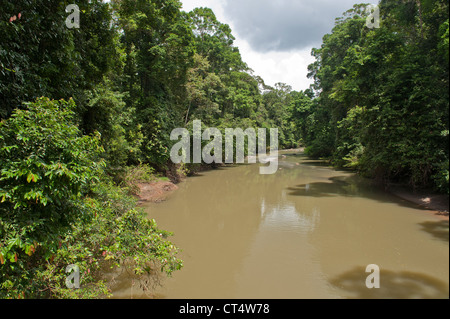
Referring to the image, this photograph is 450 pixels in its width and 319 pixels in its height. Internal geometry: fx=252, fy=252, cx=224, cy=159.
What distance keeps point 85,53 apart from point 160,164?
886cm

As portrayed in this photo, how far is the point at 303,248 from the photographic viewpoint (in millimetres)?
5812

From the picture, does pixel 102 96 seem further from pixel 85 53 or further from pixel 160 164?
pixel 160 164

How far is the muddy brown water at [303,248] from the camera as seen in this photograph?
3.40 m

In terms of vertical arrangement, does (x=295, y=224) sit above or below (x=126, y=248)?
below

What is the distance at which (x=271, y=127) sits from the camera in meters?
39.3

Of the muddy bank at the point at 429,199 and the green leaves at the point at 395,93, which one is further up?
the green leaves at the point at 395,93
